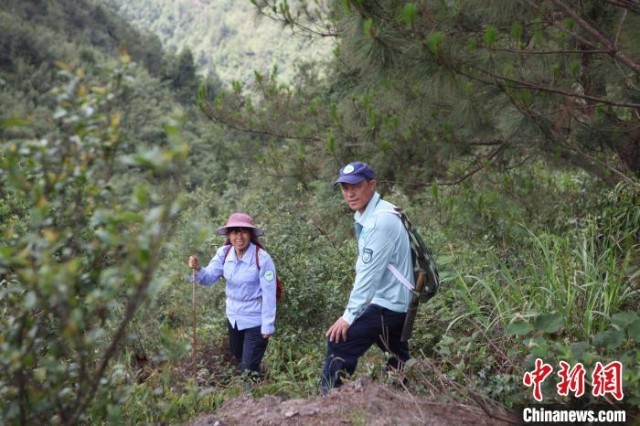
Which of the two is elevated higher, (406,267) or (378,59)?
(378,59)

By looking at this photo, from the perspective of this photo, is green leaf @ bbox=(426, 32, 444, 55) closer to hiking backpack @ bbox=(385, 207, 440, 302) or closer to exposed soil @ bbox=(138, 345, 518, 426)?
hiking backpack @ bbox=(385, 207, 440, 302)

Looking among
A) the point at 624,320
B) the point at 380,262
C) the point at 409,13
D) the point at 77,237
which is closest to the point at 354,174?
the point at 380,262

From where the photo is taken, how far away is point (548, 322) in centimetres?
320

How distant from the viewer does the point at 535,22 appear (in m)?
4.71

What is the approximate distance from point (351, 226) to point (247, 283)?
3.47 m

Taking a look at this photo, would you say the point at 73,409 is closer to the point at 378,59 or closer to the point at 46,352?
the point at 46,352

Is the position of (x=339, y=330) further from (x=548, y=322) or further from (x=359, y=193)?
(x=548, y=322)

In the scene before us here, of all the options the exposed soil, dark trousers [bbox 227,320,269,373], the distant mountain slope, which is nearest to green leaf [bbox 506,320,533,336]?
the exposed soil

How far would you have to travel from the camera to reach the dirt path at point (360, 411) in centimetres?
301

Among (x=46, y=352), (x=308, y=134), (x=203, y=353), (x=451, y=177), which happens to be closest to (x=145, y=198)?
(x=46, y=352)

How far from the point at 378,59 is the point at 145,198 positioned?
356 centimetres

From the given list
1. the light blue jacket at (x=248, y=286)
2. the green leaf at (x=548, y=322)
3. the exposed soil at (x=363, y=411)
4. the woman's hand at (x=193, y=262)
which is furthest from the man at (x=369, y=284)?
the woman's hand at (x=193, y=262)

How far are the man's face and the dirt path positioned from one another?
3.24 ft

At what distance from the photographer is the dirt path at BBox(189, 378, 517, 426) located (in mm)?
3010
